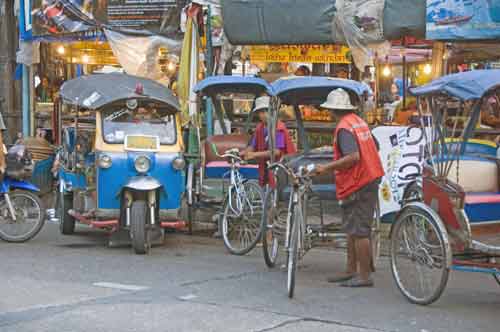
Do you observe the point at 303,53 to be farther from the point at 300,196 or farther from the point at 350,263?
the point at 300,196

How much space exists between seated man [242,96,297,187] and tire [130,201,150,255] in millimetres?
1409

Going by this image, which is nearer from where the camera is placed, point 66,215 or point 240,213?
point 240,213

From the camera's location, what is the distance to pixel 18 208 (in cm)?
1170

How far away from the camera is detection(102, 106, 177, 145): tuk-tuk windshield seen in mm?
11586

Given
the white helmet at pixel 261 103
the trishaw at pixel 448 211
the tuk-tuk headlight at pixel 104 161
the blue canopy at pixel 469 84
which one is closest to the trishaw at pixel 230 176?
the white helmet at pixel 261 103

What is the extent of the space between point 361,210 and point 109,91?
4.36m

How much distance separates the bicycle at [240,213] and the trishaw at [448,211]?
2.68 meters

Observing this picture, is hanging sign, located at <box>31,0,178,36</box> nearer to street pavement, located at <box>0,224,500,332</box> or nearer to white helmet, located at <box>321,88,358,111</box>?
street pavement, located at <box>0,224,500,332</box>

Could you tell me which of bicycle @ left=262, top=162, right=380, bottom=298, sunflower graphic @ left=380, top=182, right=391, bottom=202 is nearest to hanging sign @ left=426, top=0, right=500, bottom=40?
sunflower graphic @ left=380, top=182, right=391, bottom=202

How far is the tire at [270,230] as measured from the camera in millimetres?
9500

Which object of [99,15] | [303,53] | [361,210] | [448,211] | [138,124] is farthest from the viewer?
[99,15]

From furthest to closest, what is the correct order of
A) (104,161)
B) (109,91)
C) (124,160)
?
1. (109,91)
2. (124,160)
3. (104,161)

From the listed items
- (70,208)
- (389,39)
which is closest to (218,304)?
(70,208)

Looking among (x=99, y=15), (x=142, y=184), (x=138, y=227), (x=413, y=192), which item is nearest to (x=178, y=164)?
(x=142, y=184)
